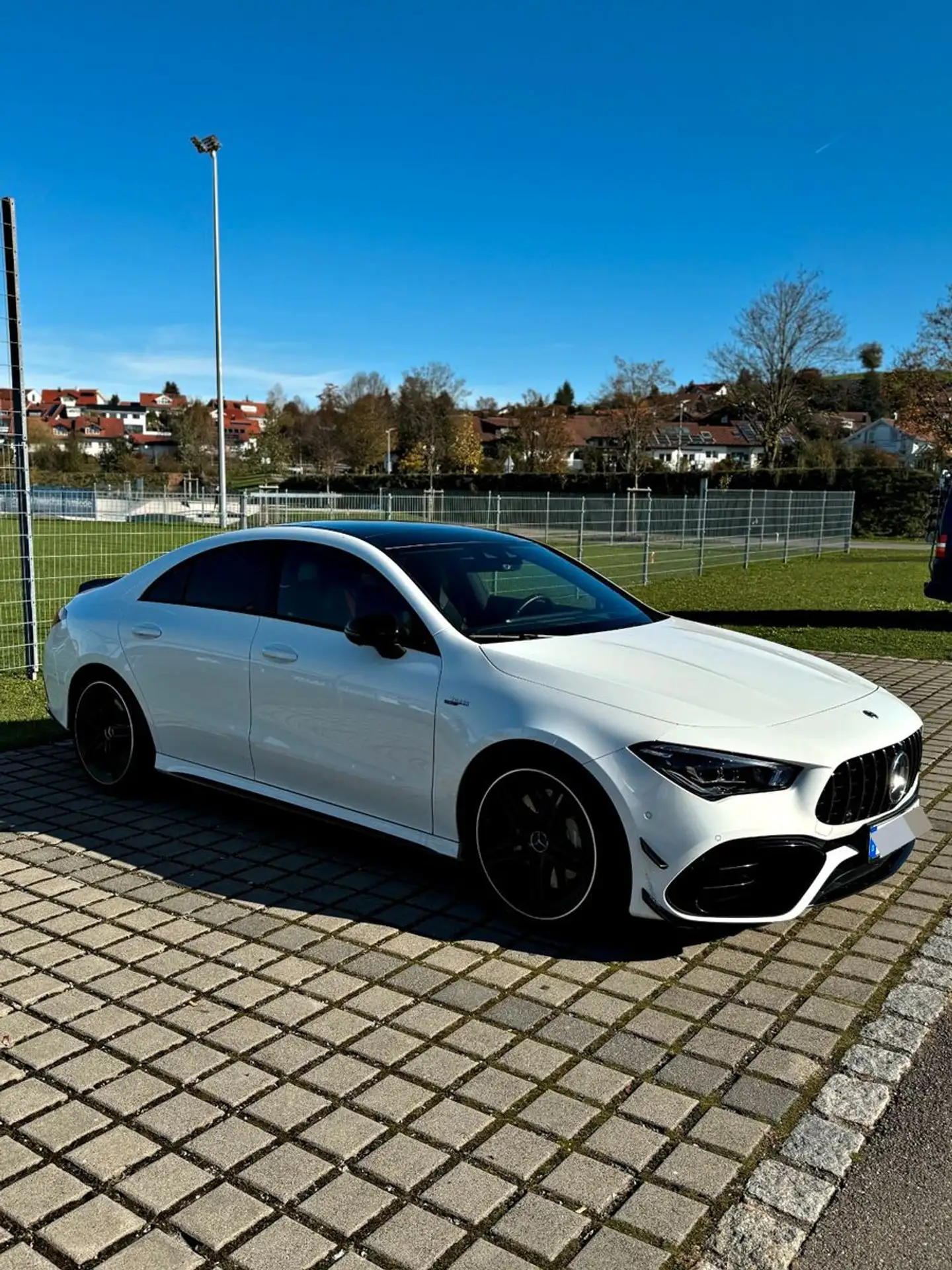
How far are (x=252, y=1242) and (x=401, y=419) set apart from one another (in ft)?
253

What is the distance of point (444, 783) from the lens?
4.10 m

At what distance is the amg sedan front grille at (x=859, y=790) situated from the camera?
368 cm

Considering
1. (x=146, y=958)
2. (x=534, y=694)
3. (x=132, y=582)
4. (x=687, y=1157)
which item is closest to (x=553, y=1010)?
(x=687, y=1157)

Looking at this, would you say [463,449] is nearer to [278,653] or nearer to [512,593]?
[512,593]

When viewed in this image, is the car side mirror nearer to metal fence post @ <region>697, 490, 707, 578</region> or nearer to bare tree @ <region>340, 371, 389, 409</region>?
metal fence post @ <region>697, 490, 707, 578</region>

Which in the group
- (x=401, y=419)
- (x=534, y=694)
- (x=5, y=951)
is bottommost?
(x=5, y=951)

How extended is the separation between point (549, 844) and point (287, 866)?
1.43 m

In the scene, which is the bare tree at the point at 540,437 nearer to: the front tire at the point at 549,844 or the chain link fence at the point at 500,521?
the chain link fence at the point at 500,521

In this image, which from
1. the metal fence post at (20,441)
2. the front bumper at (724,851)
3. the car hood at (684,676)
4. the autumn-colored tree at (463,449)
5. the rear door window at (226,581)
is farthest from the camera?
the autumn-colored tree at (463,449)

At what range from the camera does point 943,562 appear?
11914mm

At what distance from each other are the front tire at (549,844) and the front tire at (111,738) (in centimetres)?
227

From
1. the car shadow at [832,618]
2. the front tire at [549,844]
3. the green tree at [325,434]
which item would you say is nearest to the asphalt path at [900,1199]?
the front tire at [549,844]

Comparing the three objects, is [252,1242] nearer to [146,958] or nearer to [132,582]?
[146,958]

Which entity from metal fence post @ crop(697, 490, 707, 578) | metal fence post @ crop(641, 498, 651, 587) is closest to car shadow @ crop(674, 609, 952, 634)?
metal fence post @ crop(641, 498, 651, 587)
